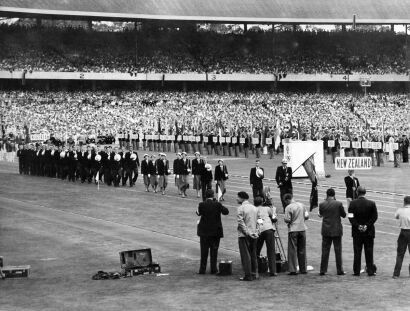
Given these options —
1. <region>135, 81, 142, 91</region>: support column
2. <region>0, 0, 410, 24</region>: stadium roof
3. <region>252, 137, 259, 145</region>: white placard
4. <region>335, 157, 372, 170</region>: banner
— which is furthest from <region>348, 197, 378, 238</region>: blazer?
<region>135, 81, 142, 91</region>: support column

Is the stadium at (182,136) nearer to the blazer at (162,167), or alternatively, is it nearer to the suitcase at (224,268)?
the blazer at (162,167)

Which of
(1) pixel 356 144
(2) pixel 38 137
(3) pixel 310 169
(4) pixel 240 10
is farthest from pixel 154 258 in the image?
(4) pixel 240 10

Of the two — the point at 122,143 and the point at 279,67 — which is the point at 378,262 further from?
the point at 279,67

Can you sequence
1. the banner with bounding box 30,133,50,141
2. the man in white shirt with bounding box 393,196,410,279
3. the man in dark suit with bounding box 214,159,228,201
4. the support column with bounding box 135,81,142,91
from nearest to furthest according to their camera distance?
the man in white shirt with bounding box 393,196,410,279 → the man in dark suit with bounding box 214,159,228,201 → the banner with bounding box 30,133,50,141 → the support column with bounding box 135,81,142,91

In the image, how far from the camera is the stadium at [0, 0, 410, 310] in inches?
628

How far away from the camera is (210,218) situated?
16.6 meters

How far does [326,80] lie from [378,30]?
9.99 m

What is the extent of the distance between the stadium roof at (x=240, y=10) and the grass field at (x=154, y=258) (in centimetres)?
4986

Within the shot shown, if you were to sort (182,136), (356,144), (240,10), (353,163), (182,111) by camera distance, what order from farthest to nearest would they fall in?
(240,10)
(182,111)
(182,136)
(356,144)
(353,163)

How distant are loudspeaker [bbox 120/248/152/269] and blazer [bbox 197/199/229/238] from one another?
1126mm

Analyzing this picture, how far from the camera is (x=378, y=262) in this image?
18.0m

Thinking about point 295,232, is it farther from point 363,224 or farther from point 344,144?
point 344,144

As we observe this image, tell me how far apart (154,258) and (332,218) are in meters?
4.09

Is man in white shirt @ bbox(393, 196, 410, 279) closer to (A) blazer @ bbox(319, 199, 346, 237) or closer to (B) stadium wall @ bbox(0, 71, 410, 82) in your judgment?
(A) blazer @ bbox(319, 199, 346, 237)
